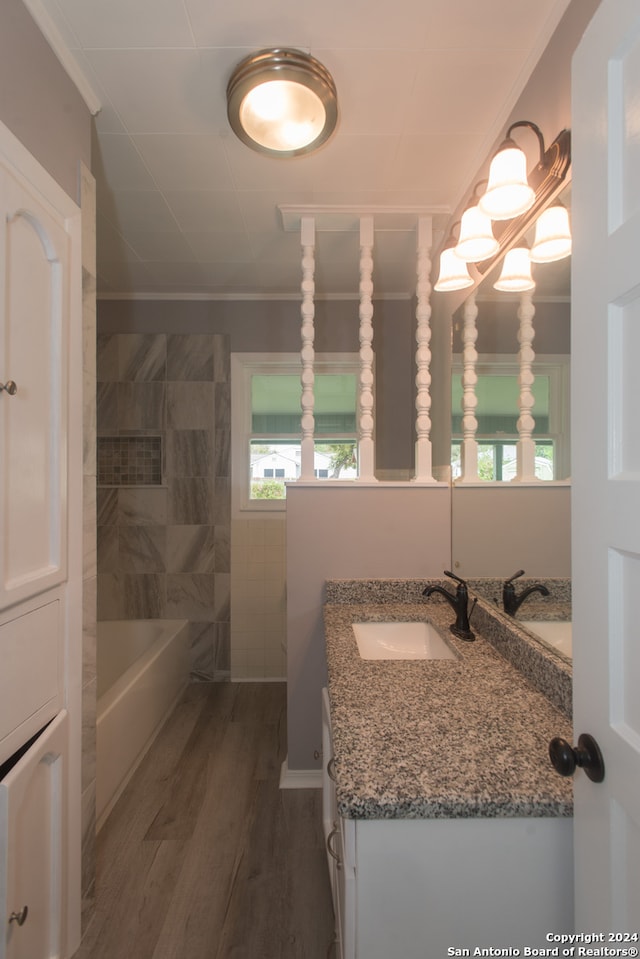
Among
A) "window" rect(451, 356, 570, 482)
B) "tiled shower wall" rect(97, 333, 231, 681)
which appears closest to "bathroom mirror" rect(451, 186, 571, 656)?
"window" rect(451, 356, 570, 482)

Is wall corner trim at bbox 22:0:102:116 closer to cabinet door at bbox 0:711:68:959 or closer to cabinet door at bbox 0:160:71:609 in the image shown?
cabinet door at bbox 0:160:71:609

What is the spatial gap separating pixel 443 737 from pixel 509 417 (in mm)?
950

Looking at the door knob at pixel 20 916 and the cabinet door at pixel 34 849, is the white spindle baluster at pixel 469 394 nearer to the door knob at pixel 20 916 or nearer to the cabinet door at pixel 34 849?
the cabinet door at pixel 34 849

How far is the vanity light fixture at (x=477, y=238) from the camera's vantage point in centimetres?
158

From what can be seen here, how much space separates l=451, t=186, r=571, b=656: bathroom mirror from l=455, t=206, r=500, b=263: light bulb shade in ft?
0.44

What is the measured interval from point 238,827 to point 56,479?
154 centimetres

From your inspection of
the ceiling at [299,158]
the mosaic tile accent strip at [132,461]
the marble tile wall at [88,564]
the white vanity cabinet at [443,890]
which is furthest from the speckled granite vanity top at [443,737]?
the mosaic tile accent strip at [132,461]

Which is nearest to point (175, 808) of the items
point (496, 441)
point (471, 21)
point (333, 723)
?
point (333, 723)

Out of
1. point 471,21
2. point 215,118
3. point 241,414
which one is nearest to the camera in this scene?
point 471,21

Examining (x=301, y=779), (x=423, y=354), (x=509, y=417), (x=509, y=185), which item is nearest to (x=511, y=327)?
(x=509, y=417)

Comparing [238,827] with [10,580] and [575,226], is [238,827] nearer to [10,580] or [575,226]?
[10,580]

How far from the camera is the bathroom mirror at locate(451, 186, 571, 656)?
1.21 m

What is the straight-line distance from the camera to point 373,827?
879mm

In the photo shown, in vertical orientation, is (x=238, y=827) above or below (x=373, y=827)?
below
